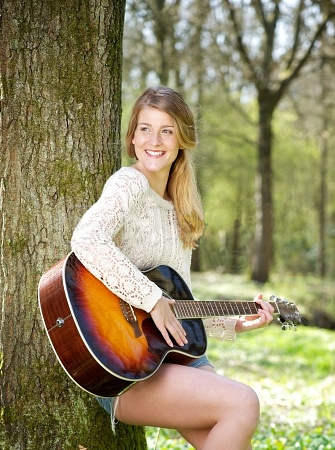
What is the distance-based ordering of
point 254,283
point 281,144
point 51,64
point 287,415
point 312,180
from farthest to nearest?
1. point 312,180
2. point 281,144
3. point 254,283
4. point 287,415
5. point 51,64

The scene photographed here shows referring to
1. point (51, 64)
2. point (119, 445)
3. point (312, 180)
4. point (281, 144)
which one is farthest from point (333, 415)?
point (312, 180)

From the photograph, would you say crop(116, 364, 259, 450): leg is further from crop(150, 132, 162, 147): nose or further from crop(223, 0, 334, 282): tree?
crop(223, 0, 334, 282): tree

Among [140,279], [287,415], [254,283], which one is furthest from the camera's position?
[254,283]

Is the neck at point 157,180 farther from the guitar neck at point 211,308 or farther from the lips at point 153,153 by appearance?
the guitar neck at point 211,308

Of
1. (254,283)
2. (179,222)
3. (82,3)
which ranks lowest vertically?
(254,283)

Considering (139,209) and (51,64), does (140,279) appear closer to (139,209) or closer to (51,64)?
(139,209)

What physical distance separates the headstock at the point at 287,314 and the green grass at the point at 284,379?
1.22 m

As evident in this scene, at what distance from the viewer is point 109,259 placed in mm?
2658

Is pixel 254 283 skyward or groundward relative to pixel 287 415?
groundward

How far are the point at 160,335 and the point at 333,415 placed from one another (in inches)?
148

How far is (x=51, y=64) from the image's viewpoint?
323 cm

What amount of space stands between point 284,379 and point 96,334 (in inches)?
234

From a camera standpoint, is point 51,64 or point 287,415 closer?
point 51,64

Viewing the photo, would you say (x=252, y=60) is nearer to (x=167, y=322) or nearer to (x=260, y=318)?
(x=260, y=318)
